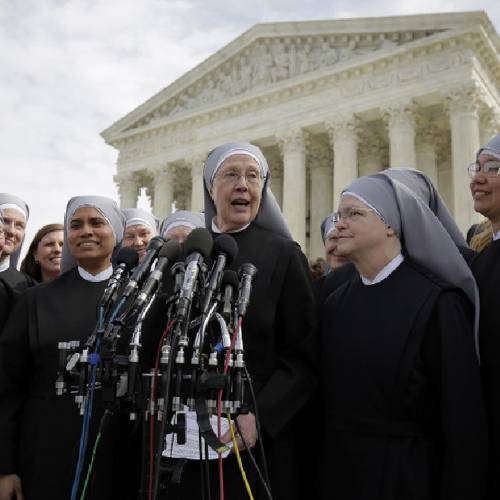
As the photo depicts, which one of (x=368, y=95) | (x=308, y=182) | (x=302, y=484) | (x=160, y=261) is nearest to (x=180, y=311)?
(x=160, y=261)

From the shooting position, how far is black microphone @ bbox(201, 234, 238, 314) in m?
2.58

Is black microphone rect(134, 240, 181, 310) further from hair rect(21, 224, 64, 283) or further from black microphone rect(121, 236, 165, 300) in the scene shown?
hair rect(21, 224, 64, 283)

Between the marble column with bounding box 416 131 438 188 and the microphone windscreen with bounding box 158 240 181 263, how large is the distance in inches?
1120

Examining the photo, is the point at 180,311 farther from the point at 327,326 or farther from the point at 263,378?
the point at 327,326

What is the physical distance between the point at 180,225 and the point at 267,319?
174 inches

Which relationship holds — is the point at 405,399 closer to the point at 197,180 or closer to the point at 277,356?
the point at 277,356

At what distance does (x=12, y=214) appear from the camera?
254 inches

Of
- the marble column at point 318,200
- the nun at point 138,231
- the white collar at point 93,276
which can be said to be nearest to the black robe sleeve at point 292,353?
the white collar at point 93,276

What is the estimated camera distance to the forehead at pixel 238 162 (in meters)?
3.84

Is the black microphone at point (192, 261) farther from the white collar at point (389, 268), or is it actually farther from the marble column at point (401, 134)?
the marble column at point (401, 134)

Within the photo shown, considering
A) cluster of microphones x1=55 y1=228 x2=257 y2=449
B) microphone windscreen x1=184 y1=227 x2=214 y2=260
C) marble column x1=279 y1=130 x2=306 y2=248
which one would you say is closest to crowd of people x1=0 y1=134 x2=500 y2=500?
cluster of microphones x1=55 y1=228 x2=257 y2=449

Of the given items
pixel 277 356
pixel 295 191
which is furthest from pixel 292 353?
pixel 295 191

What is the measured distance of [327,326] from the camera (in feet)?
12.5

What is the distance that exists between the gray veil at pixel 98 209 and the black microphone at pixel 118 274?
1218 millimetres
